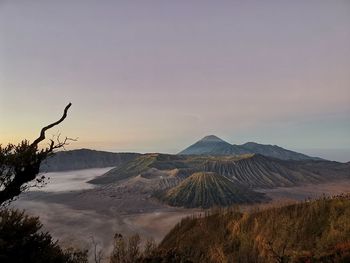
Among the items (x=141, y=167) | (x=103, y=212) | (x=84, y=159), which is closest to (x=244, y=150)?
(x=84, y=159)

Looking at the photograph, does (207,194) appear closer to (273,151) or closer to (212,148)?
(273,151)

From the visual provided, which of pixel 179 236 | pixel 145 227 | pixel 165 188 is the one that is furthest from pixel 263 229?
pixel 165 188

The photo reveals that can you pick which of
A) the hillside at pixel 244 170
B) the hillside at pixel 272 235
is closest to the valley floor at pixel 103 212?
the hillside at pixel 244 170

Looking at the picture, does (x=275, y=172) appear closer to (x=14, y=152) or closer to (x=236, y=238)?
(x=236, y=238)

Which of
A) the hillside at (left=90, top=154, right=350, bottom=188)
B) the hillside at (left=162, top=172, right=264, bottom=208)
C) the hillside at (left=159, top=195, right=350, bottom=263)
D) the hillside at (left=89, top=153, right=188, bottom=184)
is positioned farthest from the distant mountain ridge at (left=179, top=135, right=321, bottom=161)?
the hillside at (left=159, top=195, right=350, bottom=263)

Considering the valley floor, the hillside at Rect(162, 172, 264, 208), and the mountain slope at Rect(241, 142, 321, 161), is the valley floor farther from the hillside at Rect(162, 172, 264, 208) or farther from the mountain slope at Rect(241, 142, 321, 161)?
the mountain slope at Rect(241, 142, 321, 161)

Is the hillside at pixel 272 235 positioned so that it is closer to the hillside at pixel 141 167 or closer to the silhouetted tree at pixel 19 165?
the silhouetted tree at pixel 19 165
